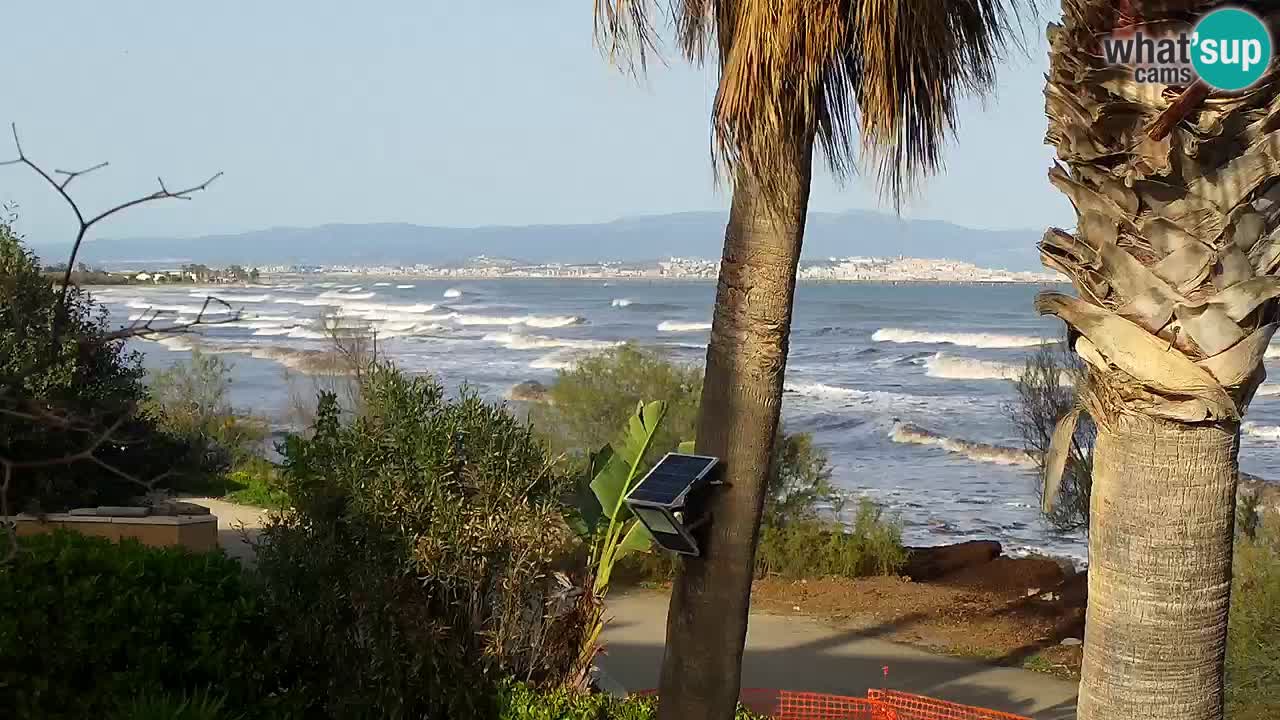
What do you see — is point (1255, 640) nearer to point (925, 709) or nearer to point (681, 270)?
point (925, 709)

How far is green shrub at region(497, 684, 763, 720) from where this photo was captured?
20.7 ft

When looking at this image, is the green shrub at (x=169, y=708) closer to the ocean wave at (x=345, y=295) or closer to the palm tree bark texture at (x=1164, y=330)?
the palm tree bark texture at (x=1164, y=330)

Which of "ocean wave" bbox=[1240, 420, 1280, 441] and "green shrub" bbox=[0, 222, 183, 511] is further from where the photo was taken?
"ocean wave" bbox=[1240, 420, 1280, 441]

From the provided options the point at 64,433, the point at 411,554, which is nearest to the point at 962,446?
the point at 64,433

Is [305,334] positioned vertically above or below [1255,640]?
below

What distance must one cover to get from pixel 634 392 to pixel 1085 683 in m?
14.9

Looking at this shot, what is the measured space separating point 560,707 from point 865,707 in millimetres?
3764

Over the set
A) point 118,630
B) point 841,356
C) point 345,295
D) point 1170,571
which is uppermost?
point 1170,571

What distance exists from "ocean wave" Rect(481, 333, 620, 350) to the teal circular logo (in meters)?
51.6

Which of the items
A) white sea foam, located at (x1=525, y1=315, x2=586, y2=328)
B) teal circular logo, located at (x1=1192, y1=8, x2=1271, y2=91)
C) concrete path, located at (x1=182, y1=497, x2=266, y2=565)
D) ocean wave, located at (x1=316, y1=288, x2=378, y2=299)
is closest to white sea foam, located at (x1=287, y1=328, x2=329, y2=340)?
white sea foam, located at (x1=525, y1=315, x2=586, y2=328)

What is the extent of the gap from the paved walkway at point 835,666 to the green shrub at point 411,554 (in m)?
3.83

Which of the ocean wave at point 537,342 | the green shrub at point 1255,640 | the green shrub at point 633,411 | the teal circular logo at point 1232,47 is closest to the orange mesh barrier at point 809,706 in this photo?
the green shrub at point 1255,640

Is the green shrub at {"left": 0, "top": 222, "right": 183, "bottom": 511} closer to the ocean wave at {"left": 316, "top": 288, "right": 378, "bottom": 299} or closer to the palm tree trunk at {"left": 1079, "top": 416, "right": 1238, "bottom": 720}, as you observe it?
the palm tree trunk at {"left": 1079, "top": 416, "right": 1238, "bottom": 720}

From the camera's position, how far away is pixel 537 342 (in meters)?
57.7
